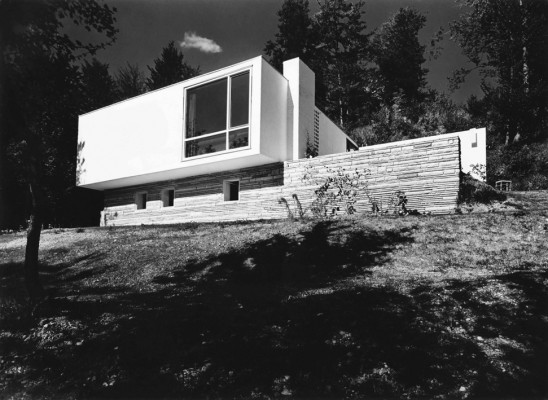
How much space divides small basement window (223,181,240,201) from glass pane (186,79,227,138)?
2205 millimetres

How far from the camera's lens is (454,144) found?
1011cm

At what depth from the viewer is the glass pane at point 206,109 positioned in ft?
44.0

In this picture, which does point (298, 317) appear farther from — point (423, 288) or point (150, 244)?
point (150, 244)

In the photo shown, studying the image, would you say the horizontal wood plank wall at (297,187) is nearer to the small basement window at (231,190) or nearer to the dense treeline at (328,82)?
the small basement window at (231,190)

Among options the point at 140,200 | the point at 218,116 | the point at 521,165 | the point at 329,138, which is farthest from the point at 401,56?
the point at 140,200

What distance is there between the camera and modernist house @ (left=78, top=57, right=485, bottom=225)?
12766 millimetres

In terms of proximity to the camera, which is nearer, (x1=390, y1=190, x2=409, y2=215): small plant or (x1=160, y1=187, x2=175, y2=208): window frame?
(x1=390, y1=190, x2=409, y2=215): small plant

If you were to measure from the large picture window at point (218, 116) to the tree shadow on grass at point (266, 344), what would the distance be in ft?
22.7

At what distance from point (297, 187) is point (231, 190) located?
11.0ft

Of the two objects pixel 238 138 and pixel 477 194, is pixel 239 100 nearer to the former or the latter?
pixel 238 138

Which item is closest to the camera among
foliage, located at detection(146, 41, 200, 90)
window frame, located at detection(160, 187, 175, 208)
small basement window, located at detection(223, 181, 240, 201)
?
small basement window, located at detection(223, 181, 240, 201)

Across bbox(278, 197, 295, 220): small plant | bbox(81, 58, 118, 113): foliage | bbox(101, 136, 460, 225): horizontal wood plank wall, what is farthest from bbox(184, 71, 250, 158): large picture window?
bbox(81, 58, 118, 113): foliage

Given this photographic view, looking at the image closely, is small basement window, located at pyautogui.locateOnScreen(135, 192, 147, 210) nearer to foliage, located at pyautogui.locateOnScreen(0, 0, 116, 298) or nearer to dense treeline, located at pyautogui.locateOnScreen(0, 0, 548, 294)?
dense treeline, located at pyautogui.locateOnScreen(0, 0, 548, 294)

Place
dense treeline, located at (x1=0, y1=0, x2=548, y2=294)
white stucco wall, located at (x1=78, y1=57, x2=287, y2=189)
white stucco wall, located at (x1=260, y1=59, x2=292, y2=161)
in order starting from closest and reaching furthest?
dense treeline, located at (x1=0, y1=0, x2=548, y2=294) < white stucco wall, located at (x1=260, y1=59, x2=292, y2=161) < white stucco wall, located at (x1=78, y1=57, x2=287, y2=189)
